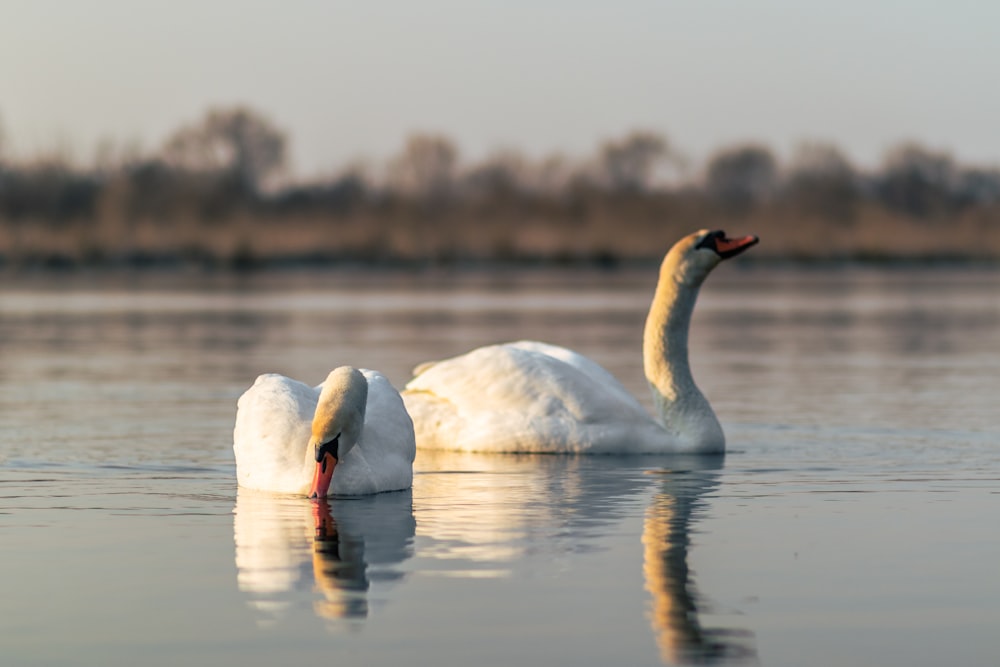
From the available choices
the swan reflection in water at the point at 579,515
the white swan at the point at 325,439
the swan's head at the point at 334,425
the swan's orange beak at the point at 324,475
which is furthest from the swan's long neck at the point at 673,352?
the swan's orange beak at the point at 324,475

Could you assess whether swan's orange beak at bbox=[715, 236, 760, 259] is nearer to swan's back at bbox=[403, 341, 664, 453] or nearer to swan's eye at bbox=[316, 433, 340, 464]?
swan's back at bbox=[403, 341, 664, 453]

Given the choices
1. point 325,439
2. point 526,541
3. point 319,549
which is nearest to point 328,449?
point 325,439

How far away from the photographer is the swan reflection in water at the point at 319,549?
672cm

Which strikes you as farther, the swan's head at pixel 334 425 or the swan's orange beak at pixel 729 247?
the swan's orange beak at pixel 729 247

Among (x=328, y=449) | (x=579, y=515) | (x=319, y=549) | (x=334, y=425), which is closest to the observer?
(x=319, y=549)

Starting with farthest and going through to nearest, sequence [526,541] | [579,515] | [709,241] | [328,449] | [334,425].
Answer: [709,241] → [328,449] → [334,425] → [579,515] → [526,541]

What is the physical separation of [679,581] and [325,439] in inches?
108

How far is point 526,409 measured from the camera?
12.0 m

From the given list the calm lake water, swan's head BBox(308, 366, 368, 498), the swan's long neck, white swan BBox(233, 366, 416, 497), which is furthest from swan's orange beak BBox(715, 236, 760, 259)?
swan's head BBox(308, 366, 368, 498)

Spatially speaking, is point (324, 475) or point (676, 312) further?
point (676, 312)

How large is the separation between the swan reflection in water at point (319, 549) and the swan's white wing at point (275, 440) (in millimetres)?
96

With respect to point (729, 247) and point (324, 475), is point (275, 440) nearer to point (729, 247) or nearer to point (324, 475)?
point (324, 475)

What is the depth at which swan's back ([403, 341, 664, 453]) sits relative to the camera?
38.9 ft

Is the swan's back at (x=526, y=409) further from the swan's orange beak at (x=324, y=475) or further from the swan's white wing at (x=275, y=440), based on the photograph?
the swan's orange beak at (x=324, y=475)
